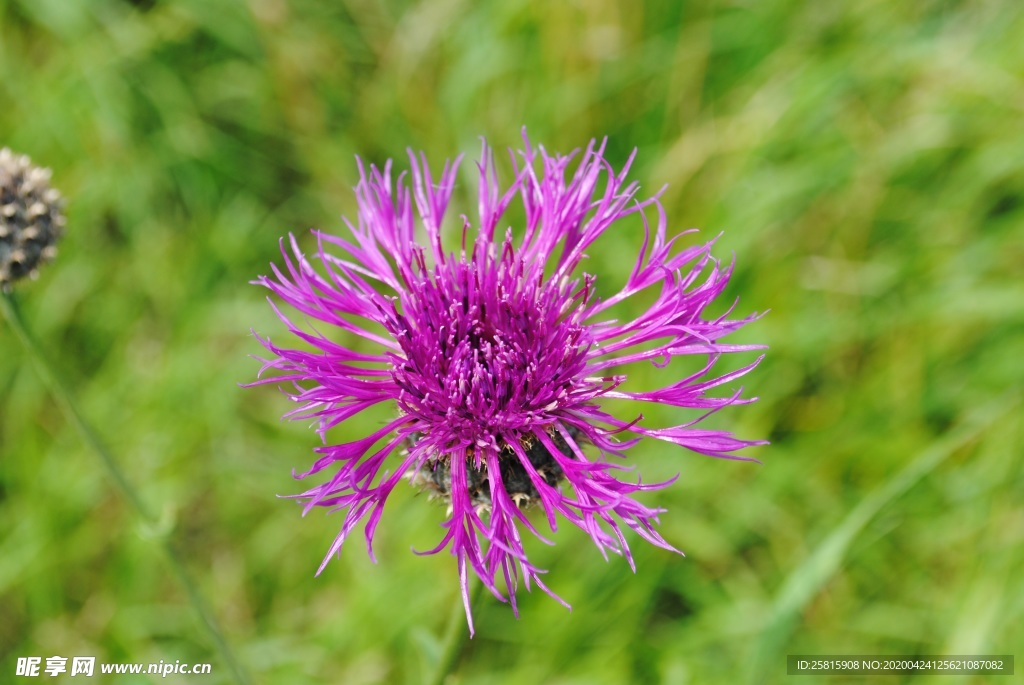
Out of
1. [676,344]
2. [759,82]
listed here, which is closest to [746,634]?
[676,344]

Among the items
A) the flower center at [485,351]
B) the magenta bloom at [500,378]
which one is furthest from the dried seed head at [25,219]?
the flower center at [485,351]

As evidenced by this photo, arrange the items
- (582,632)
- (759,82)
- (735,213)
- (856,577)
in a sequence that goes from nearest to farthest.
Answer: (582,632) < (856,577) < (735,213) < (759,82)

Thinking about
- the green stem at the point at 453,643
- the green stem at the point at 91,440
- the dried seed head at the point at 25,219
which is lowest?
the green stem at the point at 453,643

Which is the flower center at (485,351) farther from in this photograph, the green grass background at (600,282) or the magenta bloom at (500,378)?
the green grass background at (600,282)

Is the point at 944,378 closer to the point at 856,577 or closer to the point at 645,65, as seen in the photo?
the point at 856,577

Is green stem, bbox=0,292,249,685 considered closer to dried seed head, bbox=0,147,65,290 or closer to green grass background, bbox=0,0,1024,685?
dried seed head, bbox=0,147,65,290

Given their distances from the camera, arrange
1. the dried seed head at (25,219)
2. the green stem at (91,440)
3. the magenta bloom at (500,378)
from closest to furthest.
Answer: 1. the magenta bloom at (500,378)
2. the green stem at (91,440)
3. the dried seed head at (25,219)
